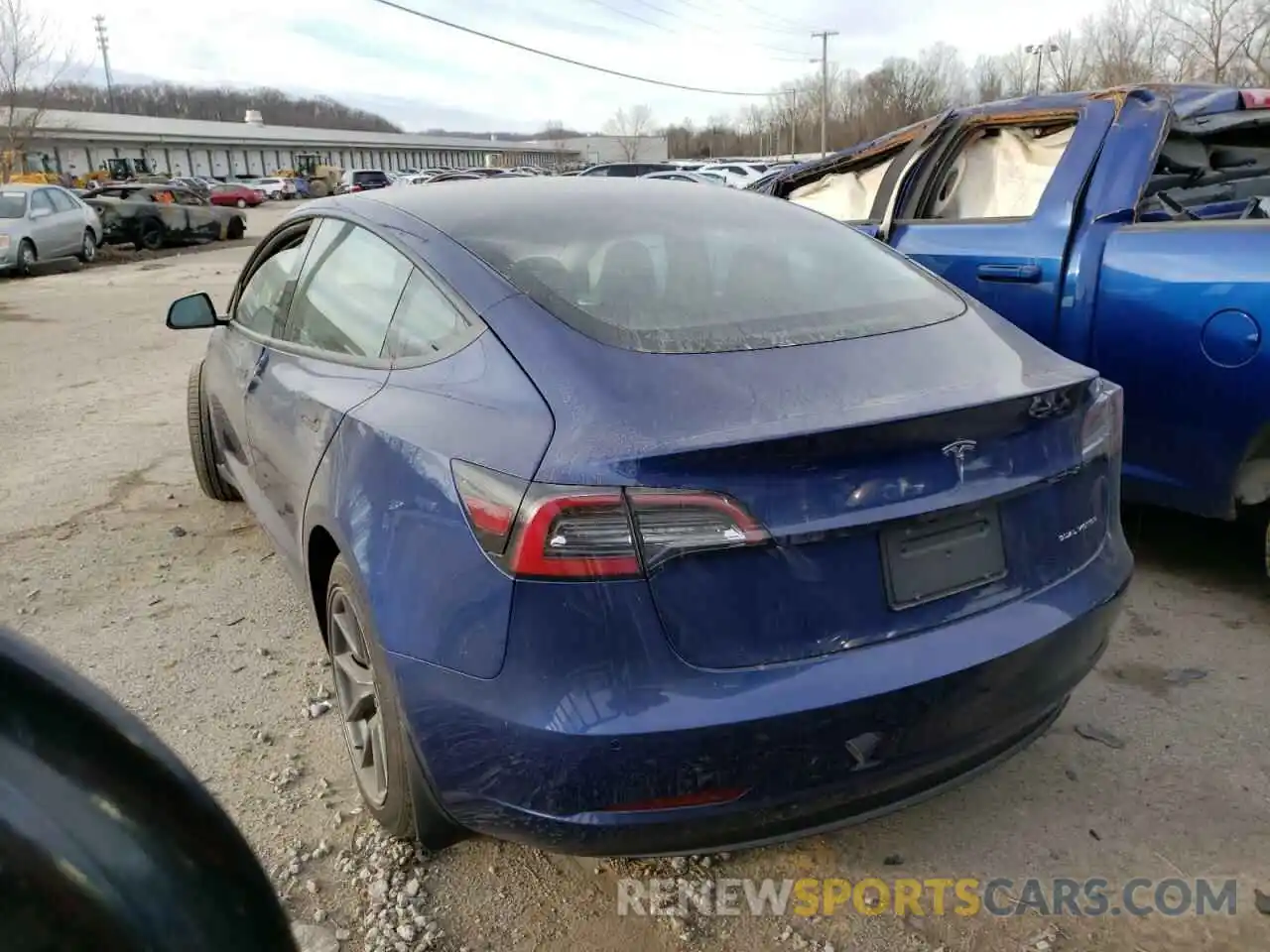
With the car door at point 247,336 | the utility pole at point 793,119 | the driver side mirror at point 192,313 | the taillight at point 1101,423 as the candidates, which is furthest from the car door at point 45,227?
the utility pole at point 793,119

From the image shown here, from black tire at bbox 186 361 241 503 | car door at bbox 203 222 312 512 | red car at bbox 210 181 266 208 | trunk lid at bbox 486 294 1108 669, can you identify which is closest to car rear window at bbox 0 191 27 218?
black tire at bbox 186 361 241 503

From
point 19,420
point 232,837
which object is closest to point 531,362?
point 232,837

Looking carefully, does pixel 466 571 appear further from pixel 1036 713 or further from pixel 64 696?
pixel 1036 713

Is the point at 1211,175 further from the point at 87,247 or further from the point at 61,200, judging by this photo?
the point at 87,247

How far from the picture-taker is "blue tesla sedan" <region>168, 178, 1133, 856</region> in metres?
1.74

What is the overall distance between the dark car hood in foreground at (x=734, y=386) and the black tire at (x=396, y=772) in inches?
25.8

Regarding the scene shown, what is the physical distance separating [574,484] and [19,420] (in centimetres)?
638

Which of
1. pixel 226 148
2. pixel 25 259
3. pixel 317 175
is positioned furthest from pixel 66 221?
pixel 226 148

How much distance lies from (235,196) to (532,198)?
4535 centimetres

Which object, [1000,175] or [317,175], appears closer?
[1000,175]

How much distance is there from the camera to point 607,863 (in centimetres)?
239

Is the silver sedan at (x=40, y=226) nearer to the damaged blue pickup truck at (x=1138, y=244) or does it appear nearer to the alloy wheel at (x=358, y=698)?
the damaged blue pickup truck at (x=1138, y=244)

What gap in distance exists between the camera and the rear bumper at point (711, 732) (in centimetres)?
174
